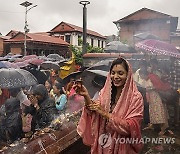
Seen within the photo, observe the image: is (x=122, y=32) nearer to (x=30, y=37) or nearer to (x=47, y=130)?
(x=30, y=37)

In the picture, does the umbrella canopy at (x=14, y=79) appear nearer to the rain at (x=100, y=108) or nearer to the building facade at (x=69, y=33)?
the rain at (x=100, y=108)

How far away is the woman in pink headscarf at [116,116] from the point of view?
2377mm

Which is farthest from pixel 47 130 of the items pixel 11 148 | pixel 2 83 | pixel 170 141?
pixel 170 141

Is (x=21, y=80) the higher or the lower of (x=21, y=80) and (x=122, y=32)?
the lower

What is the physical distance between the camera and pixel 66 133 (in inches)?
154

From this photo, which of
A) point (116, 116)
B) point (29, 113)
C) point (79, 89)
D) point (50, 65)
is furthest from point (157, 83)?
point (50, 65)

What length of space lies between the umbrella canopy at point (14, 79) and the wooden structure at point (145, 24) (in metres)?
17.1

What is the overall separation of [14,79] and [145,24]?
2371 centimetres

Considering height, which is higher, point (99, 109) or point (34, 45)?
point (34, 45)

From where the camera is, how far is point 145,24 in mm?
27641

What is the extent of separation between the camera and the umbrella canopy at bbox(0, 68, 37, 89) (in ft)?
18.5

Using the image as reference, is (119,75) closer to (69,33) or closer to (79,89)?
(79,89)

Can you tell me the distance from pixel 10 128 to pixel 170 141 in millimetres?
3182

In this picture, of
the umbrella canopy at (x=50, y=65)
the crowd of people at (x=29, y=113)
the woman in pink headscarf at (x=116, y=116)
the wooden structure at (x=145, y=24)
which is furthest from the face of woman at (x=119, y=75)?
the wooden structure at (x=145, y=24)
